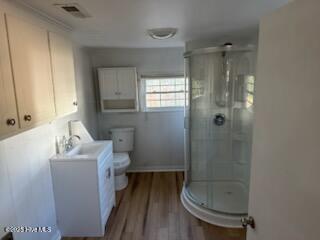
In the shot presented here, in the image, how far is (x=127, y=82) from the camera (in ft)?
11.6

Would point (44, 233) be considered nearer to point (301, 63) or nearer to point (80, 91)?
point (80, 91)

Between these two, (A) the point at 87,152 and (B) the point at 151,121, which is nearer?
(A) the point at 87,152

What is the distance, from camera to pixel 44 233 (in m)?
2.08

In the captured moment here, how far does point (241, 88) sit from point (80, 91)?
220 centimetres

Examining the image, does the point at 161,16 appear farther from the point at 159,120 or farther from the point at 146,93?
the point at 159,120

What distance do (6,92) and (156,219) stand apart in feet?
6.89

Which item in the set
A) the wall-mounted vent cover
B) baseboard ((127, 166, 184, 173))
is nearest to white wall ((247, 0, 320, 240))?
the wall-mounted vent cover

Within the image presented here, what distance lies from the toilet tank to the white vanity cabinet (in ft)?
3.88

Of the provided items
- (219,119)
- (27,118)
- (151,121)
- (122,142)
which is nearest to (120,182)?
(122,142)

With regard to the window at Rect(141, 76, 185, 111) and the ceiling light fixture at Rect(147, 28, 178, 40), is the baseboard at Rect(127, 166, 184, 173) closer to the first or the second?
the window at Rect(141, 76, 185, 111)

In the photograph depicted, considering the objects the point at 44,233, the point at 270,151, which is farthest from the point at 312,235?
the point at 44,233

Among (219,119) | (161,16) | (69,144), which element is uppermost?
(161,16)

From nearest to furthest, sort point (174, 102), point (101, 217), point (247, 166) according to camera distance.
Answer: point (101, 217) → point (247, 166) → point (174, 102)

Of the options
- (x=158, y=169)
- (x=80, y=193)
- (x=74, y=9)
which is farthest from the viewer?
(x=158, y=169)
